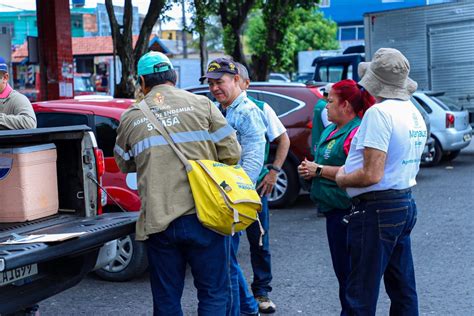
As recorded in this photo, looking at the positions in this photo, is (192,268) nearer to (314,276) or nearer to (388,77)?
(388,77)

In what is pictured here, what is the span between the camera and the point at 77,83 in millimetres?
39219

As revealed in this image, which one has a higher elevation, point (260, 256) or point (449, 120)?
point (449, 120)

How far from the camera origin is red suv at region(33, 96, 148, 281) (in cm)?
682

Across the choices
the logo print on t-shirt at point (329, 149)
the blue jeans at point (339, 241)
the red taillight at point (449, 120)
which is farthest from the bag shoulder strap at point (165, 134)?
the red taillight at point (449, 120)

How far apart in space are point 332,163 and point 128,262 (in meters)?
2.62

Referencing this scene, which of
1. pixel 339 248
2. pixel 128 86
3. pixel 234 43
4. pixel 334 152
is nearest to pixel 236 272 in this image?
pixel 339 248

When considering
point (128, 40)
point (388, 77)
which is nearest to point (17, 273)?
point (388, 77)

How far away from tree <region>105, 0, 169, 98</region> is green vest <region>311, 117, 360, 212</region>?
30.9ft

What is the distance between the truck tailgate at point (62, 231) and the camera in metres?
4.00

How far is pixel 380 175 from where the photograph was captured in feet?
13.8

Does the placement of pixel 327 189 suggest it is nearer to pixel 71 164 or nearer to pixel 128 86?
pixel 71 164

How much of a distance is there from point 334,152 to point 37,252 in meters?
1.96

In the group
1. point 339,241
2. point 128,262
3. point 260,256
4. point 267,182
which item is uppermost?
point 267,182

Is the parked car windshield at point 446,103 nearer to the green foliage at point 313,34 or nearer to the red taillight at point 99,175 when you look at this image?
the red taillight at point 99,175
